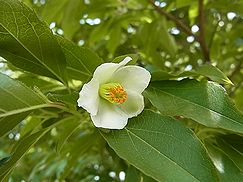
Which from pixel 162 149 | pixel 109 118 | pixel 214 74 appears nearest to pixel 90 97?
pixel 109 118

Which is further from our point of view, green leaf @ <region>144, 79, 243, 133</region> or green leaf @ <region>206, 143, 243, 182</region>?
green leaf @ <region>206, 143, 243, 182</region>

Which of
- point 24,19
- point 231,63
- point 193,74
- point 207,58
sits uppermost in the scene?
point 24,19

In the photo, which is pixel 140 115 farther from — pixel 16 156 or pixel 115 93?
pixel 16 156

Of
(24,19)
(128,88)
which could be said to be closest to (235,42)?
(128,88)

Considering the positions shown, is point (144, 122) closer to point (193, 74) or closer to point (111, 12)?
point (193, 74)

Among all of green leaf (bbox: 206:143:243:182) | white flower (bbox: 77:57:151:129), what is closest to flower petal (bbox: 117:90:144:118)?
white flower (bbox: 77:57:151:129)

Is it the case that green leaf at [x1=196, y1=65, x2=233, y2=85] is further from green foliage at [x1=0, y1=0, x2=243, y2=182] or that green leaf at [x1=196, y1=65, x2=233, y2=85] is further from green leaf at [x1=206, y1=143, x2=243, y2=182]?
green leaf at [x1=206, y1=143, x2=243, y2=182]
